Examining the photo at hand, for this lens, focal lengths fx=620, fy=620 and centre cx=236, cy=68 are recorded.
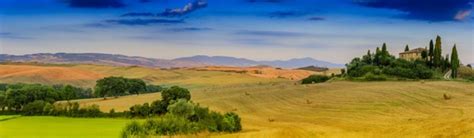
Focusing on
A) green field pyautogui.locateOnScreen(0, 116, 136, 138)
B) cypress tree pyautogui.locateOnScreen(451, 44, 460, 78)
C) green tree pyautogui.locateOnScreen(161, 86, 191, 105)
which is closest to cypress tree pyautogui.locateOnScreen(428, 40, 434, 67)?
cypress tree pyautogui.locateOnScreen(451, 44, 460, 78)

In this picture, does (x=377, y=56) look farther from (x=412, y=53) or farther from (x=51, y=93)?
(x=51, y=93)

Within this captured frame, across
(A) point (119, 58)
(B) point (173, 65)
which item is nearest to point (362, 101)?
(B) point (173, 65)

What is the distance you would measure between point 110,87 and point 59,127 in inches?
1027

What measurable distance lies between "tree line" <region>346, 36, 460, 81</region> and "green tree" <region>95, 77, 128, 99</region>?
28.7 meters

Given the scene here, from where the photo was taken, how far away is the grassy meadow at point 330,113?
33.1 m

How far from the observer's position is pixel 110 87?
7738cm

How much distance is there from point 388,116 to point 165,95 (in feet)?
72.4

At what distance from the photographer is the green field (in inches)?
1758

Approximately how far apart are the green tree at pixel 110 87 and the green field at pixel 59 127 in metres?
15.5

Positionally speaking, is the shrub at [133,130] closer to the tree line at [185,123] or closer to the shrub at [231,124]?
the tree line at [185,123]

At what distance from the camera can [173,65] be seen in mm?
142625

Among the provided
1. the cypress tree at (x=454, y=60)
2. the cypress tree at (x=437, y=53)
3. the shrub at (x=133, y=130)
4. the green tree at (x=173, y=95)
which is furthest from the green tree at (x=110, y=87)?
the cypress tree at (x=454, y=60)

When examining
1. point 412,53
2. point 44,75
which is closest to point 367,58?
point 412,53

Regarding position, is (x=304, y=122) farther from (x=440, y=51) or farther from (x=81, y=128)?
(x=440, y=51)
